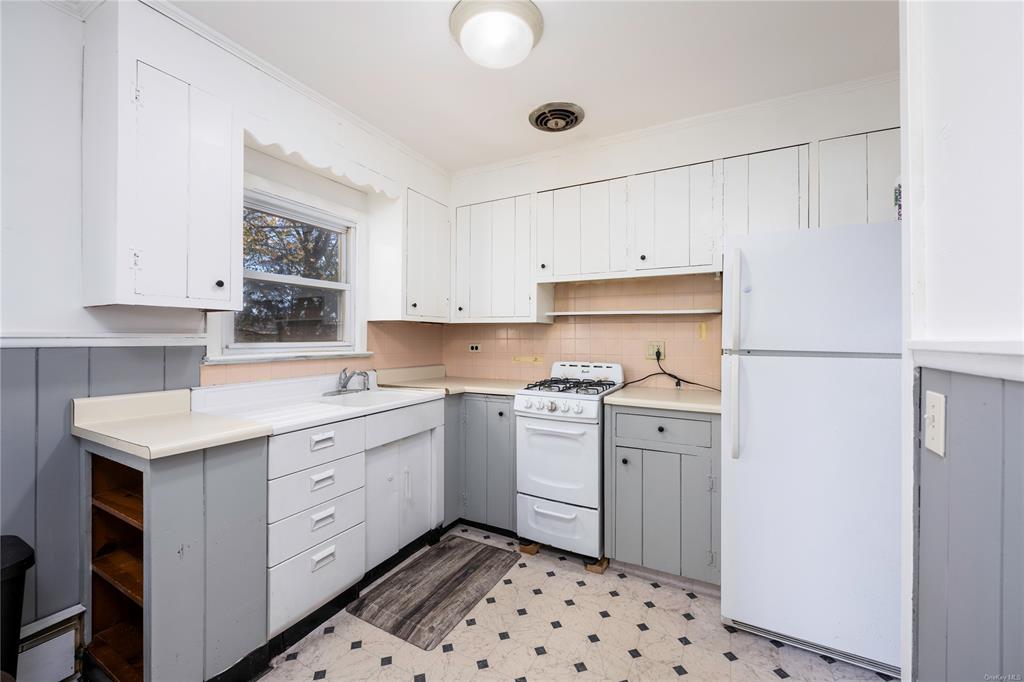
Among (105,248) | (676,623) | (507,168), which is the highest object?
(507,168)

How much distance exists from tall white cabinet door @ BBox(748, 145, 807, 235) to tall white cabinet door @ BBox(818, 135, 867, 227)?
0.08 meters

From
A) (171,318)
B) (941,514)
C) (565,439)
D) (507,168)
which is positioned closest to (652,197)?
(507,168)

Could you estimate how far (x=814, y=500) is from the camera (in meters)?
1.74

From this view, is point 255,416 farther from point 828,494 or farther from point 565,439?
point 828,494

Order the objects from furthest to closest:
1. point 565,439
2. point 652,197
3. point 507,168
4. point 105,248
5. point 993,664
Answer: point 507,168
point 652,197
point 565,439
point 105,248
point 993,664

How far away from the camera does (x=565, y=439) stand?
8.09ft

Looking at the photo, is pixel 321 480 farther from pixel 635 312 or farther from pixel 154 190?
pixel 635 312

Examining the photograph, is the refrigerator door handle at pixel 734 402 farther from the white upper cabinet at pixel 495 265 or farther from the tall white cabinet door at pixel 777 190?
the white upper cabinet at pixel 495 265

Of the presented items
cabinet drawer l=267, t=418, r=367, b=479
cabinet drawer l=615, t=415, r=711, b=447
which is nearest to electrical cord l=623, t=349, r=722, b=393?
cabinet drawer l=615, t=415, r=711, b=447

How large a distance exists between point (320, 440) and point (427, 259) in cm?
162

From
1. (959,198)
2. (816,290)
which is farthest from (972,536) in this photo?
(816,290)

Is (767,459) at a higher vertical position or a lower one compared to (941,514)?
lower

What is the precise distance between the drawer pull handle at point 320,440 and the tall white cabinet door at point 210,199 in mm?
724

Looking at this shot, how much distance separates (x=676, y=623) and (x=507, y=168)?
2951 millimetres
